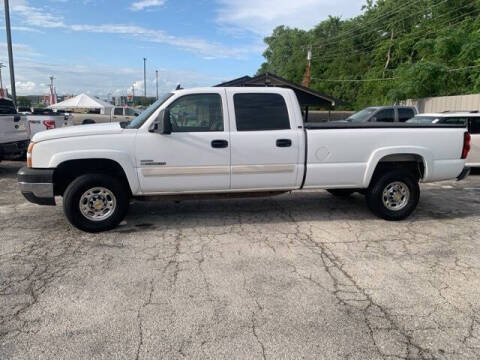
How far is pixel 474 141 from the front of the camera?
386 inches

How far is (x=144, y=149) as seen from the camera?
16.4ft

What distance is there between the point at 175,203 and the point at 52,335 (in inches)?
156

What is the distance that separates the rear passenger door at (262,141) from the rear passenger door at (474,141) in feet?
22.5

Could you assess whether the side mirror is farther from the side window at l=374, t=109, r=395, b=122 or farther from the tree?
the tree

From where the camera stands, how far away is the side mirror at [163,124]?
15.9 ft

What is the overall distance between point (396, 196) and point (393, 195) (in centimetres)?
6

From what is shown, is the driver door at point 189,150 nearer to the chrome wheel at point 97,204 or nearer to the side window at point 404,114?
the chrome wheel at point 97,204

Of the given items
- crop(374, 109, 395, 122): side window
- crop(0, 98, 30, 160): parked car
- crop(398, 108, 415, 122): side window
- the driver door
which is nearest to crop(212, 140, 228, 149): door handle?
the driver door

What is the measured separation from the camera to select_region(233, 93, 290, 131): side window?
5262 millimetres

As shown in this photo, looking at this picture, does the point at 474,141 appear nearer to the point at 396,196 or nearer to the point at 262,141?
the point at 396,196

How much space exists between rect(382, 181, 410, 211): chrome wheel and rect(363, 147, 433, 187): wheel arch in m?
0.29

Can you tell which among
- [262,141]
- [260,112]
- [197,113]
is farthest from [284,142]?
[197,113]

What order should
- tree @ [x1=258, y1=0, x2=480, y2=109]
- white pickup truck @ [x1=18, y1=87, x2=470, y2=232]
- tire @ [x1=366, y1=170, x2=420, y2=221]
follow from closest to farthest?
white pickup truck @ [x1=18, y1=87, x2=470, y2=232], tire @ [x1=366, y1=170, x2=420, y2=221], tree @ [x1=258, y1=0, x2=480, y2=109]

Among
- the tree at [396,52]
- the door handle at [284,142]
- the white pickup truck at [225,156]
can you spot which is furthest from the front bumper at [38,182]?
the tree at [396,52]
